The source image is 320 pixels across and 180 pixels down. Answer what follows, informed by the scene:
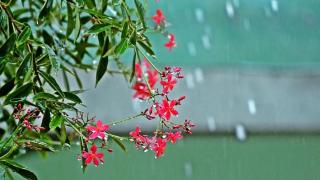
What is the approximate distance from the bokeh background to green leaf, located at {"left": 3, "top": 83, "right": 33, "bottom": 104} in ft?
6.96

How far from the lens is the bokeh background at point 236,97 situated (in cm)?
342

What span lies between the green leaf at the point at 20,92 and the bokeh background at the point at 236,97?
2121 mm

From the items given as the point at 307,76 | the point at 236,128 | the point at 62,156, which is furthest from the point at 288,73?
the point at 62,156

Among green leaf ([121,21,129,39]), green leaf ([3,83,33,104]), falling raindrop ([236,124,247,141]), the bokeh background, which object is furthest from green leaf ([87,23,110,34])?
falling raindrop ([236,124,247,141])

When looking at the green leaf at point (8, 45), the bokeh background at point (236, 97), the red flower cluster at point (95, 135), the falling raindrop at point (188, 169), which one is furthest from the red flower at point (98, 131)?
the falling raindrop at point (188, 169)

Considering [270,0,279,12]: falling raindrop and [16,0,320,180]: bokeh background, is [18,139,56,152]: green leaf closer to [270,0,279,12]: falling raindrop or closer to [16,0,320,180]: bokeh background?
[16,0,320,180]: bokeh background

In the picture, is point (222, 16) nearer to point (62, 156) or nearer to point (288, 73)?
point (288, 73)

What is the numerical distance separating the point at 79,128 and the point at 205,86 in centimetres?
221

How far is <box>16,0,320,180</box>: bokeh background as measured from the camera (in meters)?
3.42

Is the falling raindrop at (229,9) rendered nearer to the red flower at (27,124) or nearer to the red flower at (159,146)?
the red flower at (159,146)

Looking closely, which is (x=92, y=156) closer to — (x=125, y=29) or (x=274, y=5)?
(x=125, y=29)

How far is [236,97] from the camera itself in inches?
137

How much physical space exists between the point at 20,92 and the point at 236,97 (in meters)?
2.32

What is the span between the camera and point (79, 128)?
1287 mm
